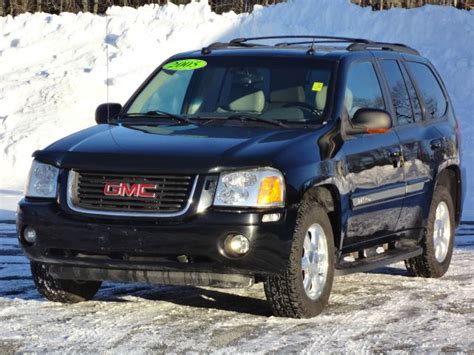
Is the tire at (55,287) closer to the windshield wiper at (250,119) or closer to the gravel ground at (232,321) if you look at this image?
the gravel ground at (232,321)

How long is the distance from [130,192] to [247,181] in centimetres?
68

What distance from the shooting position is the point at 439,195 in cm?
1044

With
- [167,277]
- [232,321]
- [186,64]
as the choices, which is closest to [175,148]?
[167,277]

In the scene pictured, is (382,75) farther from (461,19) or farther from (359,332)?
(461,19)

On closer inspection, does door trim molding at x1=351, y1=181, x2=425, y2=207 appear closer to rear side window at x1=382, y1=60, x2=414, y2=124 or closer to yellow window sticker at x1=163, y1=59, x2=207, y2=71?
rear side window at x1=382, y1=60, x2=414, y2=124

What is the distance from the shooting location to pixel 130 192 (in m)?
8.02

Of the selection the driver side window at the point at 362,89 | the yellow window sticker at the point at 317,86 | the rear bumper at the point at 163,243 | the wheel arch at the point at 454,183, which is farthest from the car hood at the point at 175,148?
the wheel arch at the point at 454,183

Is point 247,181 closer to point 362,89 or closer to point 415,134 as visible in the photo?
point 362,89

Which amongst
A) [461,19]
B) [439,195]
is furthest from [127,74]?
[439,195]

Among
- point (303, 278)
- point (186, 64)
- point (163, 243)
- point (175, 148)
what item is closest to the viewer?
point (163, 243)

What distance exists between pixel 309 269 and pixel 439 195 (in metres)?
2.39

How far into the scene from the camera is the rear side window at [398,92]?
32.7 ft

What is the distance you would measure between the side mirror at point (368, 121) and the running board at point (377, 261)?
2.84 feet

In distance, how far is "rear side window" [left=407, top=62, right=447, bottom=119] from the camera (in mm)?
10586
